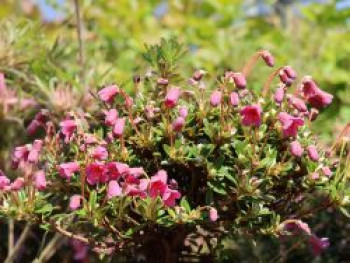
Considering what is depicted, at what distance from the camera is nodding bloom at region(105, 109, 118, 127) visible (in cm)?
257

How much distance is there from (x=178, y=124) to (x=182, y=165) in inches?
8.8

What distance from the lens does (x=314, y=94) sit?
2.66 meters

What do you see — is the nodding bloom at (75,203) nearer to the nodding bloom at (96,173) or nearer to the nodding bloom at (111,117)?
the nodding bloom at (96,173)

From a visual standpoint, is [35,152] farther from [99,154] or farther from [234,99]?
[234,99]

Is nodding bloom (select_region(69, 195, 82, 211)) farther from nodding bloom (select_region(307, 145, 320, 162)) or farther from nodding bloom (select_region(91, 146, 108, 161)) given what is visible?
nodding bloom (select_region(307, 145, 320, 162))

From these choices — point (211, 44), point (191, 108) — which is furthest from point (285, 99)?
point (211, 44)

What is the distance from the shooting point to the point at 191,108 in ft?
8.83

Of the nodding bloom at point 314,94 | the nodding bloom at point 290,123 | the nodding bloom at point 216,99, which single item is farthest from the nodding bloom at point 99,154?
the nodding bloom at point 314,94

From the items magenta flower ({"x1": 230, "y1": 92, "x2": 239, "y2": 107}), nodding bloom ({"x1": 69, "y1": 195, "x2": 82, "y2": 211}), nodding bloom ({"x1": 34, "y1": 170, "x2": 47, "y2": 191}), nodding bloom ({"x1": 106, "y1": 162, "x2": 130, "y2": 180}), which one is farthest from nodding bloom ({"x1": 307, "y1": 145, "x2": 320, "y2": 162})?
nodding bloom ({"x1": 34, "y1": 170, "x2": 47, "y2": 191})

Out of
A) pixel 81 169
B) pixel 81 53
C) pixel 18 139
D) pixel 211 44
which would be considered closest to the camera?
pixel 81 169

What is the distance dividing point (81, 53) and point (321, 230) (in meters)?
1.66

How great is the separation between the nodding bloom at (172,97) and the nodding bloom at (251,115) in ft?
0.81

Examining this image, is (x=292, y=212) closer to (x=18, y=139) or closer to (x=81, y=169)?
(x=81, y=169)

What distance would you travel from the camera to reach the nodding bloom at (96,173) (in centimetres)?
248
